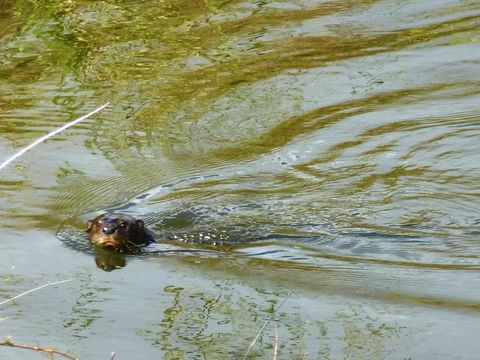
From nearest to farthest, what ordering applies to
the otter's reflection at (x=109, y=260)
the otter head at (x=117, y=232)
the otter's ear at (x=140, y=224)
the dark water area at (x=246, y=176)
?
1. the dark water area at (x=246, y=176)
2. the otter's reflection at (x=109, y=260)
3. the otter head at (x=117, y=232)
4. the otter's ear at (x=140, y=224)

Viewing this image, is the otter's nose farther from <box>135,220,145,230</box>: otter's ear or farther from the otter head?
<box>135,220,145,230</box>: otter's ear

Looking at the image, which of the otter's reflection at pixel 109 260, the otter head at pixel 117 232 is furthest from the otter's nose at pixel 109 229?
the otter's reflection at pixel 109 260

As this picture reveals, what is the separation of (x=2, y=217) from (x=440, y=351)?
287 cm

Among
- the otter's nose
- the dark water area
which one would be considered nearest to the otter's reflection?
the dark water area

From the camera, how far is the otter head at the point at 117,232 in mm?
6289

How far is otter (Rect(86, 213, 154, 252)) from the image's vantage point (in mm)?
6289

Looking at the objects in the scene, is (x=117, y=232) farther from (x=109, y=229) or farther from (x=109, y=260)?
(x=109, y=260)

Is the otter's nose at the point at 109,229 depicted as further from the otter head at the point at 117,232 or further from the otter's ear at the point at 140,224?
the otter's ear at the point at 140,224

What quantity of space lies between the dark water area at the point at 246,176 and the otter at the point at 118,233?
0.24 feet

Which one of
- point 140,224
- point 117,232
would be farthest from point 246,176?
point 117,232

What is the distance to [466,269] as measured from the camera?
586 cm

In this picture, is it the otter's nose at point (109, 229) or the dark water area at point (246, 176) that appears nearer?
the dark water area at point (246, 176)

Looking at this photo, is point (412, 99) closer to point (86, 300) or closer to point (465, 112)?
point (465, 112)

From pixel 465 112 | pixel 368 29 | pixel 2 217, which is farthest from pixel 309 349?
pixel 368 29
